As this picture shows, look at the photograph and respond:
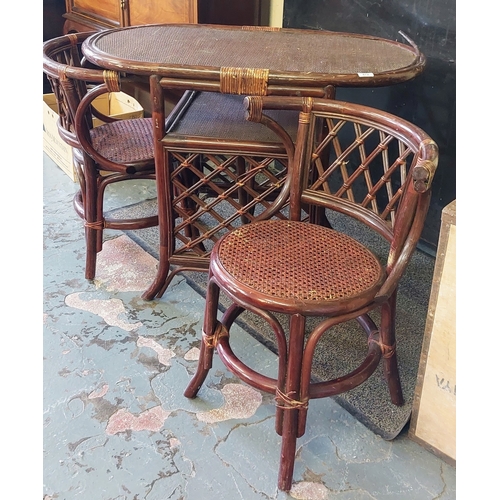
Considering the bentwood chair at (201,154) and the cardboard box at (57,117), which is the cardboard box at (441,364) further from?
the cardboard box at (57,117)

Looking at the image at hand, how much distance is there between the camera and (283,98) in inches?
56.1

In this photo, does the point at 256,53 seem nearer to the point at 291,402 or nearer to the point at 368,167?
the point at 368,167

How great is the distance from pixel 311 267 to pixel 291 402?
0.32 metres

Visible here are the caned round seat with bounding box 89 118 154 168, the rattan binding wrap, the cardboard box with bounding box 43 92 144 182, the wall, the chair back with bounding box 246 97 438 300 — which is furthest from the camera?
the cardboard box with bounding box 43 92 144 182

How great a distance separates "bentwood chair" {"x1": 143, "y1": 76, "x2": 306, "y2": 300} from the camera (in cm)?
168

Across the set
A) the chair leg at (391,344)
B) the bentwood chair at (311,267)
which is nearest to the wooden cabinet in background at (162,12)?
the bentwood chair at (311,267)

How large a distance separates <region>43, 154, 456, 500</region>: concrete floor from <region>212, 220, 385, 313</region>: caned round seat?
51 centimetres

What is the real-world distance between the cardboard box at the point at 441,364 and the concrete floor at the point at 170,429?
63 mm

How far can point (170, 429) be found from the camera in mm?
1522

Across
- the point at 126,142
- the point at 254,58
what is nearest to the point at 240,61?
the point at 254,58

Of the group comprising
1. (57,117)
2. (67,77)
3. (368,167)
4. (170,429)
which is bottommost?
(170,429)

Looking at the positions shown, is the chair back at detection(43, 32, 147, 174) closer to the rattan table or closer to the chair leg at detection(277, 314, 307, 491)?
the rattan table

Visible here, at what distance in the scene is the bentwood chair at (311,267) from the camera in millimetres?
1201

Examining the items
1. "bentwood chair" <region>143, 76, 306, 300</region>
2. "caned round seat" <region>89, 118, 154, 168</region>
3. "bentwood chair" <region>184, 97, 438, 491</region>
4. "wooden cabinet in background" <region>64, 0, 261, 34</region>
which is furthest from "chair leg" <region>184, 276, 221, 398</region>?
"wooden cabinet in background" <region>64, 0, 261, 34</region>
